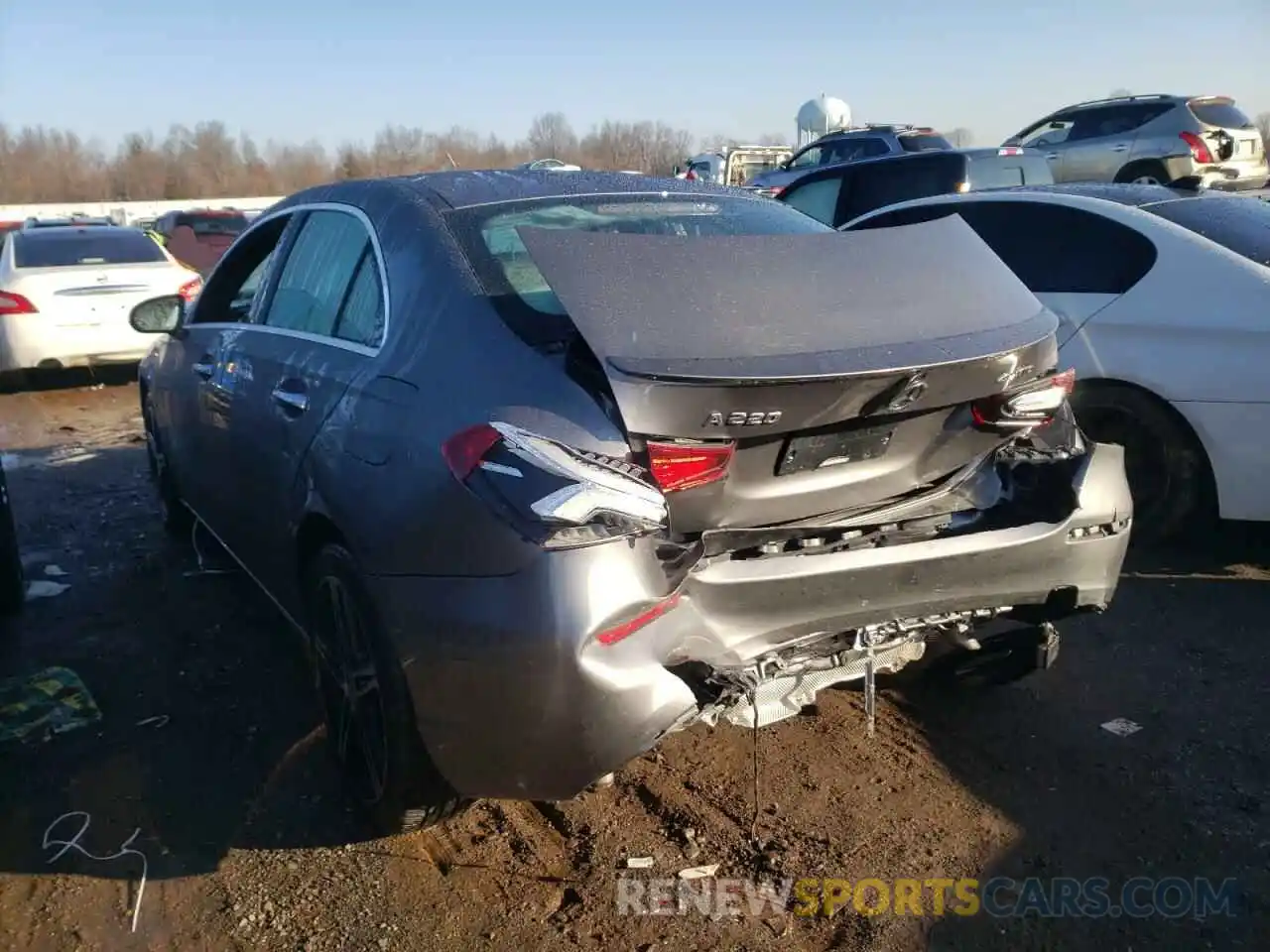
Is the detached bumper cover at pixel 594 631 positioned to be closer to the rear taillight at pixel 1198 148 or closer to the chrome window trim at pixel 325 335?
the chrome window trim at pixel 325 335

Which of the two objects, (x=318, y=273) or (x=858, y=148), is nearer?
(x=318, y=273)

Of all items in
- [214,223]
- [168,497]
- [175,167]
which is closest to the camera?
[168,497]

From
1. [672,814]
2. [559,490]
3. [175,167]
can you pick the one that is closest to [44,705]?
[672,814]

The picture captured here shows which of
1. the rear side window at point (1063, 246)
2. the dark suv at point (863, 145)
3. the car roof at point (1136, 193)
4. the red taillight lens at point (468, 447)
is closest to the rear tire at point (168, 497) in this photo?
the red taillight lens at point (468, 447)

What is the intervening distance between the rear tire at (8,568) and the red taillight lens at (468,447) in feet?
10.3

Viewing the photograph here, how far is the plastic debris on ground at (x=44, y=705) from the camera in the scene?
376cm

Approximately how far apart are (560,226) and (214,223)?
815 inches

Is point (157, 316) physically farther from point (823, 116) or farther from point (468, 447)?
point (823, 116)

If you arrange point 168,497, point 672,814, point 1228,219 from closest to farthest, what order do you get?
point 672,814, point 1228,219, point 168,497

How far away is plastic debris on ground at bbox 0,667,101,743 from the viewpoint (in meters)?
3.76

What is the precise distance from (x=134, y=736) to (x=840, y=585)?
96.8 inches

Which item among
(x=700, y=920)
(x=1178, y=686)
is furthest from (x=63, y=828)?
(x=1178, y=686)

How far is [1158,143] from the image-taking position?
50.8ft

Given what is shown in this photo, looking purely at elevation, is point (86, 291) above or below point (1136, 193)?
below
